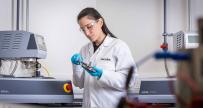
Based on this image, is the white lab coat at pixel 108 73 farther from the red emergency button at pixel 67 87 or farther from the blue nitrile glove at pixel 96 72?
the red emergency button at pixel 67 87

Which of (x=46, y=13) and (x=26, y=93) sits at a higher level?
(x=46, y=13)

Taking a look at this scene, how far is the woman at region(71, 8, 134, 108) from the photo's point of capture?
1652 mm

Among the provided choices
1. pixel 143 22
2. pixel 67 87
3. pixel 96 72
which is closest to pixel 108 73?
pixel 96 72

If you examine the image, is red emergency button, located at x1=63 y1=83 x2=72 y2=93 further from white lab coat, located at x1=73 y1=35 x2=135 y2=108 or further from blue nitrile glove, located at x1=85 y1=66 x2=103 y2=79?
blue nitrile glove, located at x1=85 y1=66 x2=103 y2=79

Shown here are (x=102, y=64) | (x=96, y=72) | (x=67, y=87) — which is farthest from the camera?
(x=67, y=87)

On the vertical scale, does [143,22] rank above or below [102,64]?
Answer: above

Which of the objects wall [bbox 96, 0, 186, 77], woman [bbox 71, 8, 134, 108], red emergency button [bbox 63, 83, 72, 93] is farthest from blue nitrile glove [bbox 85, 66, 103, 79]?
wall [bbox 96, 0, 186, 77]

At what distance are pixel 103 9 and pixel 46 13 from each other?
45cm

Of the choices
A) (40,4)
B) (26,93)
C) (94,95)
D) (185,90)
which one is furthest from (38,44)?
(185,90)

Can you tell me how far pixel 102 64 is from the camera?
1723mm

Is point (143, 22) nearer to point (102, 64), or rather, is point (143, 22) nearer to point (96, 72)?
point (102, 64)

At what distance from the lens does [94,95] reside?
5.64ft

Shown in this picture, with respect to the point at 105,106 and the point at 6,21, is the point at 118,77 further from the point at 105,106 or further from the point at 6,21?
the point at 6,21

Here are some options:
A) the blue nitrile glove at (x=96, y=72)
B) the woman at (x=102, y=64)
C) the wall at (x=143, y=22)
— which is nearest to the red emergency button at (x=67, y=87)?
the woman at (x=102, y=64)
